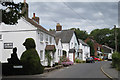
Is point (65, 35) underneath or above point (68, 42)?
above

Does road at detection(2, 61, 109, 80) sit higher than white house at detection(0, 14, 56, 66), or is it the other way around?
white house at detection(0, 14, 56, 66)

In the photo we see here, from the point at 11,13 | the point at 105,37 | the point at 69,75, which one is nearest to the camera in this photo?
the point at 11,13

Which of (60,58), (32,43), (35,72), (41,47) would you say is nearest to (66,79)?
(35,72)

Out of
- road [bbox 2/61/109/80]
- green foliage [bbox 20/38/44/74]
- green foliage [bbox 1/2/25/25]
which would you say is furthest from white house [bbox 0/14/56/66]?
green foliage [bbox 1/2/25/25]

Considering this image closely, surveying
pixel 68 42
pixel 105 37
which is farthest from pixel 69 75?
pixel 105 37

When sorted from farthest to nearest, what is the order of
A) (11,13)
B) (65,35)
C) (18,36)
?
(65,35)
(18,36)
(11,13)

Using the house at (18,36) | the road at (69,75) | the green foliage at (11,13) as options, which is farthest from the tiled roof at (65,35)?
the green foliage at (11,13)

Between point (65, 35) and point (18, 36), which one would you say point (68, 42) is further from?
point (18, 36)

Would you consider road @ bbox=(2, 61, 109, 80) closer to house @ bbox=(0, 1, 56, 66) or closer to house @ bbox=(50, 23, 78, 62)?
house @ bbox=(0, 1, 56, 66)

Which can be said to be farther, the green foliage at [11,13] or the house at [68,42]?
the house at [68,42]

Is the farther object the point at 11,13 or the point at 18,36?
the point at 18,36

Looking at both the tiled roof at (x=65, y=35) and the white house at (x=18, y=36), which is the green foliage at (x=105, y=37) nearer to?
the tiled roof at (x=65, y=35)

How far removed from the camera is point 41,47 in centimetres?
2273

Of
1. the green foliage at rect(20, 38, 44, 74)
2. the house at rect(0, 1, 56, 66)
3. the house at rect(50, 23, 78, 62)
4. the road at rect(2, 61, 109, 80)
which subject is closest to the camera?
the road at rect(2, 61, 109, 80)
